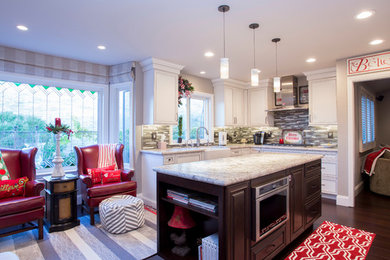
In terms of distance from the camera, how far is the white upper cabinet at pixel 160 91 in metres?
4.05

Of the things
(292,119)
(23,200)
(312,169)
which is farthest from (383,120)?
(23,200)

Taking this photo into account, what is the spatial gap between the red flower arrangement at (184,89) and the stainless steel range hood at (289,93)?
7.14 ft

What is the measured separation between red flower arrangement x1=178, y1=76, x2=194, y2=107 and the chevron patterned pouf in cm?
237

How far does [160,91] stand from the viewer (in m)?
4.12

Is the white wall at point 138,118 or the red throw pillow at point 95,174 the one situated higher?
the white wall at point 138,118

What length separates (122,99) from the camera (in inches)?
181

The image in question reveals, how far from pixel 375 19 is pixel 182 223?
3.07 meters

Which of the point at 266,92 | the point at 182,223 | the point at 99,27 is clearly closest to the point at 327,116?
the point at 266,92

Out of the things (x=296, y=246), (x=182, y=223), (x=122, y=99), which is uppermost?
(x=122, y=99)

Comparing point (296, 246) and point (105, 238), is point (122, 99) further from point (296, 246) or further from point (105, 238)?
point (296, 246)

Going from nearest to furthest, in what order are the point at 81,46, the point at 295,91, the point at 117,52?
the point at 81,46 → the point at 117,52 → the point at 295,91

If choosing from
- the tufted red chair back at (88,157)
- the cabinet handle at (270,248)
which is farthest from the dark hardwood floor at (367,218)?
the tufted red chair back at (88,157)

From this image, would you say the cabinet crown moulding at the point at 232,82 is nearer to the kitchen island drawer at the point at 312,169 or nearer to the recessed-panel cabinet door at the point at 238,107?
the recessed-panel cabinet door at the point at 238,107

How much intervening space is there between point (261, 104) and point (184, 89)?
214 centimetres
